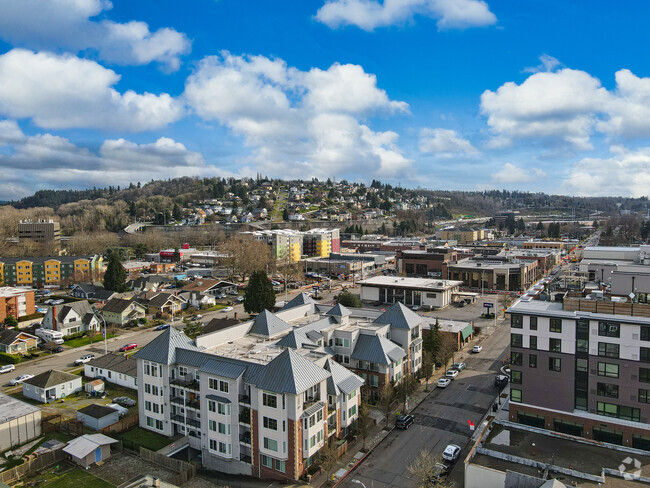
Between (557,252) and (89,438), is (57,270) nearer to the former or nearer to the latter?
(89,438)

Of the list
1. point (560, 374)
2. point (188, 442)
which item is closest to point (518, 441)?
point (560, 374)

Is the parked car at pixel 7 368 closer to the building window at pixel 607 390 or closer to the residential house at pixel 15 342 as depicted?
the residential house at pixel 15 342

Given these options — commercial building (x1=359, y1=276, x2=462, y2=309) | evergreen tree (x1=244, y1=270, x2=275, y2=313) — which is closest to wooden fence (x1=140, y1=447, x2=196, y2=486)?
evergreen tree (x1=244, y1=270, x2=275, y2=313)

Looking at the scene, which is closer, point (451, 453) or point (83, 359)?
point (451, 453)

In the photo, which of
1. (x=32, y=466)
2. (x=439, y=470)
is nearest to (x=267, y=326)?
(x=439, y=470)

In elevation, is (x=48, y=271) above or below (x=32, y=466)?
above

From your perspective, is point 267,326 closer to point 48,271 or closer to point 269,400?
point 269,400

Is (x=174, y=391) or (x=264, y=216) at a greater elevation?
(x=264, y=216)
